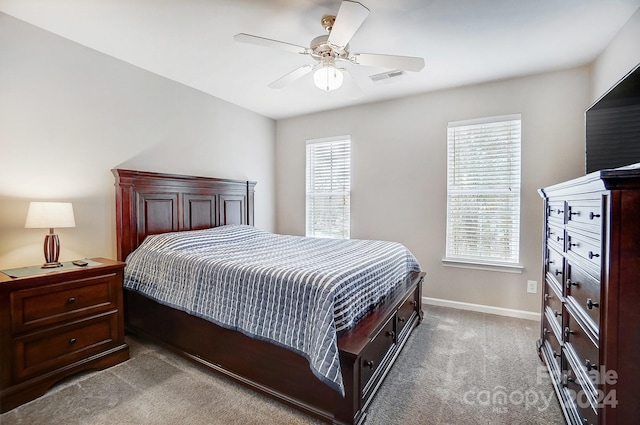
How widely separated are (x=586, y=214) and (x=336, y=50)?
1744mm

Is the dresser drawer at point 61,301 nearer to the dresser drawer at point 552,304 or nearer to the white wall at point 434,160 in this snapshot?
the white wall at point 434,160

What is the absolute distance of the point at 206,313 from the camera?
209cm

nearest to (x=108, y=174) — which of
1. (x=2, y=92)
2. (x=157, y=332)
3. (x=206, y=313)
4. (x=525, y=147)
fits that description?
(x=2, y=92)

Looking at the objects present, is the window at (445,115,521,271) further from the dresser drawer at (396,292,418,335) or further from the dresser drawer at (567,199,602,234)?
the dresser drawer at (567,199,602,234)

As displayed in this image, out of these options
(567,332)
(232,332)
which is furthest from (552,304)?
(232,332)

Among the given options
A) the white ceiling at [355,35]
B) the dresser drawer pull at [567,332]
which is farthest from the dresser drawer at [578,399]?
the white ceiling at [355,35]

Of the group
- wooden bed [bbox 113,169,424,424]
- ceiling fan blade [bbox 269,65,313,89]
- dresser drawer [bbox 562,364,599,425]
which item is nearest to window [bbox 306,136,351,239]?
wooden bed [bbox 113,169,424,424]

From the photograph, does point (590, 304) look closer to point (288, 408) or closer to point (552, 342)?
point (552, 342)

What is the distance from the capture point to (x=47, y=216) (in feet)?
6.86

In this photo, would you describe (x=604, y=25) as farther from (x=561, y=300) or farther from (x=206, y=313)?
(x=206, y=313)

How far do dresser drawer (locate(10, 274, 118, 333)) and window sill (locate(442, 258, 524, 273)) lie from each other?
3380mm

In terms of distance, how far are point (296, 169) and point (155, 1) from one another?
281cm

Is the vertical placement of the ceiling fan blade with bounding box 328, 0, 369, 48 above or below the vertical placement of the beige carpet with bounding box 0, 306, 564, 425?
above

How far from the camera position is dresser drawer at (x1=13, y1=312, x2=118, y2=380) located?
1.86 metres
